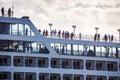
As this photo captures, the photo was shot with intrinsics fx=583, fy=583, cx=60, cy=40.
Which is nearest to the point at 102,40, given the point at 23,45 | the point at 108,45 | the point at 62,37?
the point at 108,45

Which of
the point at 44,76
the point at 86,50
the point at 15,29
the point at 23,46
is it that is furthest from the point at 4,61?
the point at 86,50

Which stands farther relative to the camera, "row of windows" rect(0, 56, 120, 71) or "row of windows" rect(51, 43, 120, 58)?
"row of windows" rect(51, 43, 120, 58)

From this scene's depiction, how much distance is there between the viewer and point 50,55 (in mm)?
92000

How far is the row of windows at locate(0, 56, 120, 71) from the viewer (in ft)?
294

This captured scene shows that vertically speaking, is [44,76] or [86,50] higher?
[86,50]

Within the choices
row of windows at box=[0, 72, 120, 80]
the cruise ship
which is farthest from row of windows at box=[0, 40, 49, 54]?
row of windows at box=[0, 72, 120, 80]

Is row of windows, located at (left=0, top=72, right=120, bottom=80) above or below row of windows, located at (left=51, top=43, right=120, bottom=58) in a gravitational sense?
below

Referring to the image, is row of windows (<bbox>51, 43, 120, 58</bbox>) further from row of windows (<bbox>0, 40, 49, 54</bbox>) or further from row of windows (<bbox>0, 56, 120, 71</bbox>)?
row of windows (<bbox>0, 40, 49, 54</bbox>)

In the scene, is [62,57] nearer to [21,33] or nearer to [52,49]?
[52,49]

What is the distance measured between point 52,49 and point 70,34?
4805 millimetres

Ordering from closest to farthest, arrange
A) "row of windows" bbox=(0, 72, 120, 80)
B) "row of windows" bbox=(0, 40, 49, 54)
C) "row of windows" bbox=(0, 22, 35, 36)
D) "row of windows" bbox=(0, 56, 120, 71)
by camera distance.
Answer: "row of windows" bbox=(0, 40, 49, 54), "row of windows" bbox=(0, 22, 35, 36), "row of windows" bbox=(0, 72, 120, 80), "row of windows" bbox=(0, 56, 120, 71)

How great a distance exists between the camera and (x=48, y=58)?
9200 cm

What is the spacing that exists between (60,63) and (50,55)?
2.51 meters

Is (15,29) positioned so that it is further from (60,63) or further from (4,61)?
(60,63)
